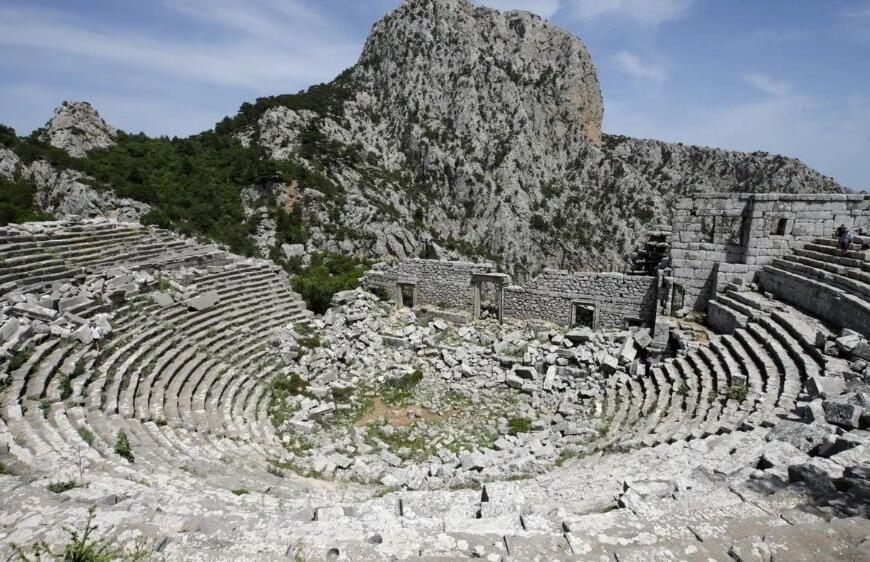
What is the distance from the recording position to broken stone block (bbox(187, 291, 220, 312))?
1398cm

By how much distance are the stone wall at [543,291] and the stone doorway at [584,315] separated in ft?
0.27

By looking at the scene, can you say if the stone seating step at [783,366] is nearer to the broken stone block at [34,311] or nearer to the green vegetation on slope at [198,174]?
the broken stone block at [34,311]

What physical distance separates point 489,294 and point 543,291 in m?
2.25

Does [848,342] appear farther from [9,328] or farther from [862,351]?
[9,328]

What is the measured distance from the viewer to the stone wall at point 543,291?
Result: 50.8ft

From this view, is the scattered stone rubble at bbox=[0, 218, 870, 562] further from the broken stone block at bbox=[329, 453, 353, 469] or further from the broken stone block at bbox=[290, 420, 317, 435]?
the broken stone block at bbox=[329, 453, 353, 469]

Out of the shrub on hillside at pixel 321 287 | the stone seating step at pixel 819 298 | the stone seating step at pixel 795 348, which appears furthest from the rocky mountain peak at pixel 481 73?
the stone seating step at pixel 795 348

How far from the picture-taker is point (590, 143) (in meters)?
57.4

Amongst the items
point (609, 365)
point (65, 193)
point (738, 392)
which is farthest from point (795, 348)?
point (65, 193)

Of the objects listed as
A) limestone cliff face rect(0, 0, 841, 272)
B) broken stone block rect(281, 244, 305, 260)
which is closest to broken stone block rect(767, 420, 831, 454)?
broken stone block rect(281, 244, 305, 260)

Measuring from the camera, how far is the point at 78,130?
124 feet

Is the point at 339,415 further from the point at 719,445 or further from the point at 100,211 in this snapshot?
the point at 100,211

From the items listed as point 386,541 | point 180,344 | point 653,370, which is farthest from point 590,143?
point 386,541

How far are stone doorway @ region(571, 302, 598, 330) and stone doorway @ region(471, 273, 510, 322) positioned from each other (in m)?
2.64
